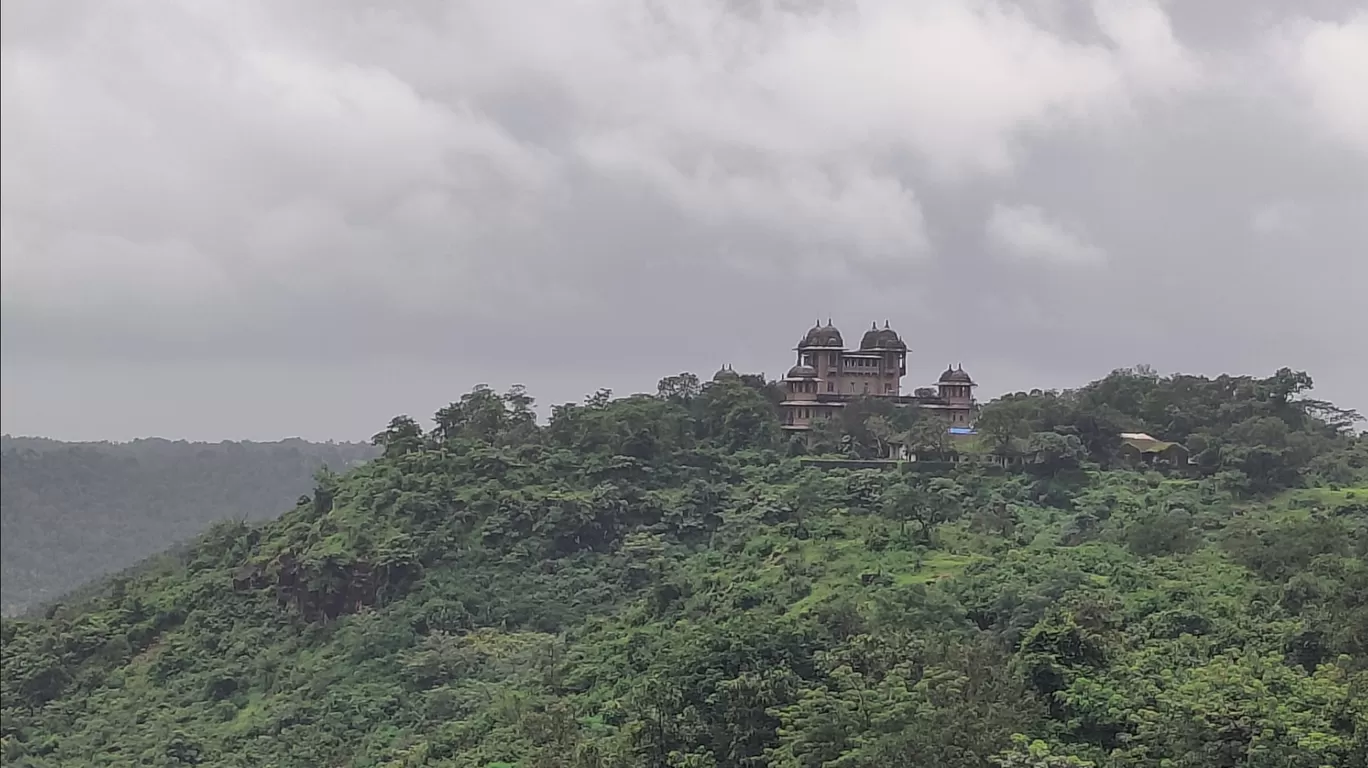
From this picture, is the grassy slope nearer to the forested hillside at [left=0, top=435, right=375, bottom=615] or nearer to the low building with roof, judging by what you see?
the low building with roof

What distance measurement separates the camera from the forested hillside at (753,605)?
22.0m

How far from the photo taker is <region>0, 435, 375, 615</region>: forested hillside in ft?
406

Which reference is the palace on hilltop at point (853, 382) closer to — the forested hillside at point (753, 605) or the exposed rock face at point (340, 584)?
the forested hillside at point (753, 605)

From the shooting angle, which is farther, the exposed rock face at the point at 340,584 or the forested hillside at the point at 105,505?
the forested hillside at the point at 105,505

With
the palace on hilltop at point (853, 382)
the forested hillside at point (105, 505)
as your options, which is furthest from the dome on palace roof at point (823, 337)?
the forested hillside at point (105, 505)

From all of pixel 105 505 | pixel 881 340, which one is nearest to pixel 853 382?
pixel 881 340

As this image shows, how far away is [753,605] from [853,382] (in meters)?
18.1

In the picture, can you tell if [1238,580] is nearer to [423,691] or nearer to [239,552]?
[423,691]

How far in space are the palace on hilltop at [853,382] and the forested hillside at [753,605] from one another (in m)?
1.30

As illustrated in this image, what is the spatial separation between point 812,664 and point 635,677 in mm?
5769

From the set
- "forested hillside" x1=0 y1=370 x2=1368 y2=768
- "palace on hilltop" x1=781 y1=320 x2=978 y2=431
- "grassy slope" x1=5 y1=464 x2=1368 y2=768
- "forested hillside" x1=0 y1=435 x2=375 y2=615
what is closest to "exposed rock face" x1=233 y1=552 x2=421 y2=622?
"forested hillside" x1=0 y1=370 x2=1368 y2=768

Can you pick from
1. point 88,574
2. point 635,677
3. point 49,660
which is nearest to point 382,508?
point 49,660

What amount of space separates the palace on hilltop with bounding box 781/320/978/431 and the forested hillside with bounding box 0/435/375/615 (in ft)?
245

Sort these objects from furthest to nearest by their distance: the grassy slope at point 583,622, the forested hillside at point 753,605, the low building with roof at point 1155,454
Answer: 1. the low building with roof at point 1155,454
2. the grassy slope at point 583,622
3. the forested hillside at point 753,605
